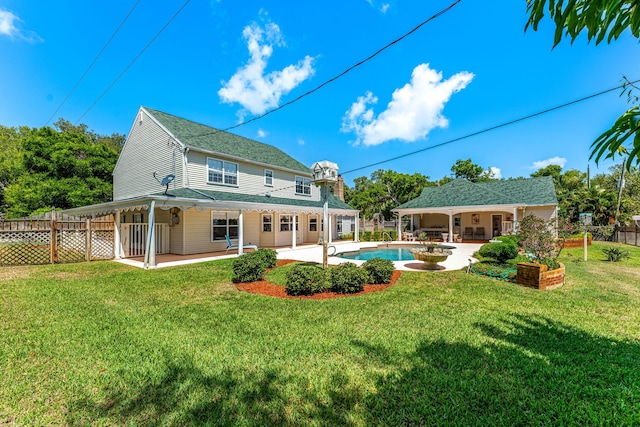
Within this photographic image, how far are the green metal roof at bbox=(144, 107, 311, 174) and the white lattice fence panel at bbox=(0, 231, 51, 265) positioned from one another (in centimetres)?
746

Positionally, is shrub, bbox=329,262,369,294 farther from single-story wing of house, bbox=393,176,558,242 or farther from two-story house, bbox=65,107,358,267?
single-story wing of house, bbox=393,176,558,242

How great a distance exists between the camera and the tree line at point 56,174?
22656 millimetres

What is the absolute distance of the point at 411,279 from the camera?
828 cm

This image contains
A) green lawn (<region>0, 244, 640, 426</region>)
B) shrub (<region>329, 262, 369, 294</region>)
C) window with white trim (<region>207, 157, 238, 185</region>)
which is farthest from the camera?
window with white trim (<region>207, 157, 238, 185</region>)

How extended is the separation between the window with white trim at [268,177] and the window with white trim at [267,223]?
2.23 metres

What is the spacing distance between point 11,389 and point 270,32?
456 inches

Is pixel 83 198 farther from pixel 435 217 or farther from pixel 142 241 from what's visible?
pixel 435 217

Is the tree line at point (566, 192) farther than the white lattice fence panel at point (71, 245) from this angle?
Yes

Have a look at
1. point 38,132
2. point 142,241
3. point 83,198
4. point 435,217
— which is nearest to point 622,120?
point 142,241

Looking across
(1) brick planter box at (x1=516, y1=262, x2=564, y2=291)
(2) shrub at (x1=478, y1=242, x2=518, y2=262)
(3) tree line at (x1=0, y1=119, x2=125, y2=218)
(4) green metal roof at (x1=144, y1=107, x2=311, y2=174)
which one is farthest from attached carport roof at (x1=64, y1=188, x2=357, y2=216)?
(1) brick planter box at (x1=516, y1=262, x2=564, y2=291)

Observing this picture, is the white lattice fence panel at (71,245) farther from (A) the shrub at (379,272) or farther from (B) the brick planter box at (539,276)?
(B) the brick planter box at (539,276)

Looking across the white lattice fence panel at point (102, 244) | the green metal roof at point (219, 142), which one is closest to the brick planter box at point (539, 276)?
the green metal roof at point (219, 142)

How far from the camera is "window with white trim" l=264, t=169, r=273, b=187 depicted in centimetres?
1888

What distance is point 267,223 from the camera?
1895cm
